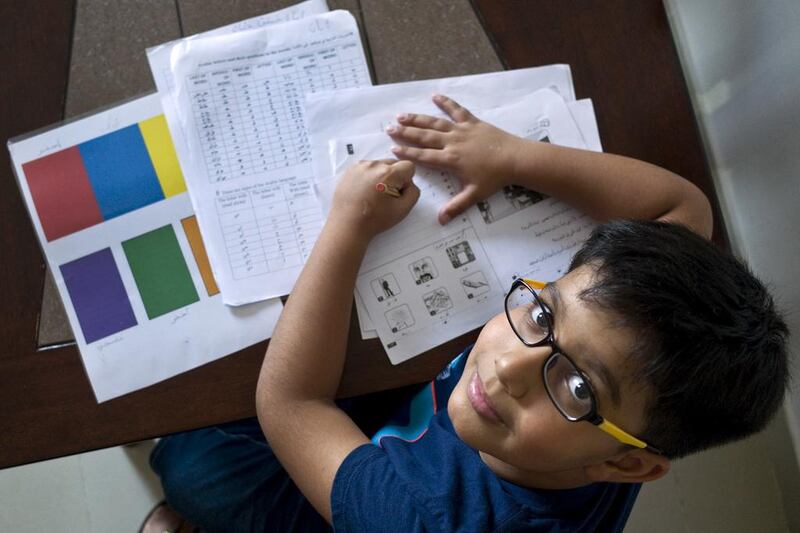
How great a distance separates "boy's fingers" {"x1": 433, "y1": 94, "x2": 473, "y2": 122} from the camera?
771 millimetres

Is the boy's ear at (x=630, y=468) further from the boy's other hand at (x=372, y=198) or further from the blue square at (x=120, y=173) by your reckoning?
the blue square at (x=120, y=173)

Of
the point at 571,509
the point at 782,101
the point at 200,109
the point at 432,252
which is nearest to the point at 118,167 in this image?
the point at 200,109

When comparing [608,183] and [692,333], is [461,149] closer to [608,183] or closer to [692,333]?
[608,183]

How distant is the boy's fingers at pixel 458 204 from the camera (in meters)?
0.75

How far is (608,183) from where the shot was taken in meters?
0.76

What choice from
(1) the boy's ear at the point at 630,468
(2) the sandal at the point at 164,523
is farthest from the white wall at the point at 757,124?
(2) the sandal at the point at 164,523

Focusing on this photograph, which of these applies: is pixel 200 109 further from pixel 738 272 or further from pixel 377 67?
pixel 738 272

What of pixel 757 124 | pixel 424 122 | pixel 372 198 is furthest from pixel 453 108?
pixel 757 124

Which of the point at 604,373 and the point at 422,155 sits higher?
the point at 422,155

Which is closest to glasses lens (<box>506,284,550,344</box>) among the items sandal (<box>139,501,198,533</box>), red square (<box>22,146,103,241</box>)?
red square (<box>22,146,103,241</box>)

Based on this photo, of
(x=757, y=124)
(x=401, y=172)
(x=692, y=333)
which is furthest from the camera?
(x=757, y=124)

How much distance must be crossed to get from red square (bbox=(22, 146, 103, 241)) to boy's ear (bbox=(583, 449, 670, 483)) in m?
0.61

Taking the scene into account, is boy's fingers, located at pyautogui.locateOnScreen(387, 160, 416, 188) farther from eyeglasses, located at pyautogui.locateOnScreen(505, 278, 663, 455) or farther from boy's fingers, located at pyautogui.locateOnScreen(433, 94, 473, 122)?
eyeglasses, located at pyautogui.locateOnScreen(505, 278, 663, 455)

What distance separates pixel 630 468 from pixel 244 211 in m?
0.50
